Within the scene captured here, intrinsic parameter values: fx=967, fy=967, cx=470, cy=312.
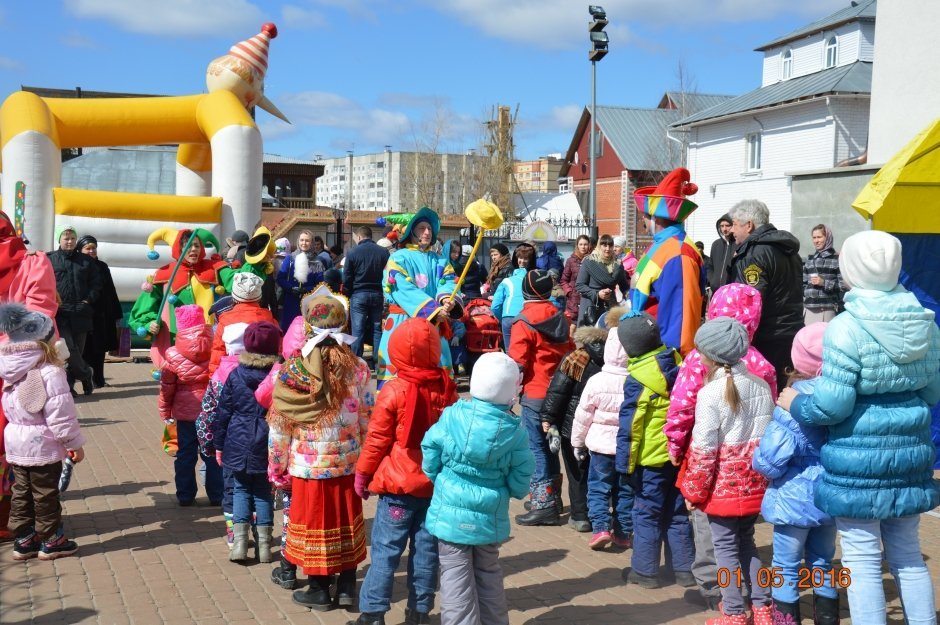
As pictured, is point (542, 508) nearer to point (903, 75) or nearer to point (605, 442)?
point (605, 442)

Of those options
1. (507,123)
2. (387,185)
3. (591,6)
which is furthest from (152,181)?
(387,185)

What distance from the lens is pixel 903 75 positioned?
12547 millimetres

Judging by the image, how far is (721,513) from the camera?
4.66 meters

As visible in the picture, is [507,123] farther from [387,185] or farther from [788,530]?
[387,185]

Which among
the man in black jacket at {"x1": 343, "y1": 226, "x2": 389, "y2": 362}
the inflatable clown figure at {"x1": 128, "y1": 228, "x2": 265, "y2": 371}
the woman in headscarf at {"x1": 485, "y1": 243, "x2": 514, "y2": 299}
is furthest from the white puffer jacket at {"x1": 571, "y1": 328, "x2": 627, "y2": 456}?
the woman in headscarf at {"x1": 485, "y1": 243, "x2": 514, "y2": 299}

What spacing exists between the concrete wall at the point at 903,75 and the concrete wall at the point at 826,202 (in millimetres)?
1324

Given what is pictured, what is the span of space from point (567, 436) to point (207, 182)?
11.7 m

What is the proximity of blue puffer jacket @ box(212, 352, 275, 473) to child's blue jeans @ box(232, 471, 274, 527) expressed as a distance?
0.35 ft

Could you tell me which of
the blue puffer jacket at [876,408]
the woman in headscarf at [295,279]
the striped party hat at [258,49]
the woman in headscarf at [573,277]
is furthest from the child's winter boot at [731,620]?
the striped party hat at [258,49]

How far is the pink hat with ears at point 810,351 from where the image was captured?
14.8 feet

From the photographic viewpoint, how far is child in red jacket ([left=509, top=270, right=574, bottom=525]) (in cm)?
684

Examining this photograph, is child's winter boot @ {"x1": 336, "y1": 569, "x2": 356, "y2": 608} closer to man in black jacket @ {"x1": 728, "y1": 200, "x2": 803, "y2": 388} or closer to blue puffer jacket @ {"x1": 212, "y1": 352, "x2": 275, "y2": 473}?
blue puffer jacket @ {"x1": 212, "y1": 352, "x2": 275, "y2": 473}

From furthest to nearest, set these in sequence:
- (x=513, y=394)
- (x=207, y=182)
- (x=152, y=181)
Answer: (x=152, y=181) < (x=207, y=182) < (x=513, y=394)

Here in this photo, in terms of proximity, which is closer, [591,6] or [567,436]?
[567,436]
